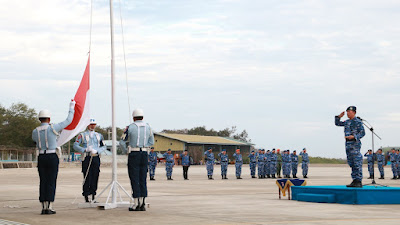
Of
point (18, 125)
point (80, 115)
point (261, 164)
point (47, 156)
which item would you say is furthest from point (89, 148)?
point (18, 125)

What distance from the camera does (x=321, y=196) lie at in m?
14.2

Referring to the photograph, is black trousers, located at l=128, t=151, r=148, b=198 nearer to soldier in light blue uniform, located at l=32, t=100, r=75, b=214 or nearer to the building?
soldier in light blue uniform, located at l=32, t=100, r=75, b=214

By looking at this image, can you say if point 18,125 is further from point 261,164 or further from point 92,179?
point 92,179

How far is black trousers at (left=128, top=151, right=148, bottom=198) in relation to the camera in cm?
1213

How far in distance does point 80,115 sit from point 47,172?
5.11 ft

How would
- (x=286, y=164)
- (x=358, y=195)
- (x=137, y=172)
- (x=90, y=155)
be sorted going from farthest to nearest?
(x=286, y=164), (x=90, y=155), (x=358, y=195), (x=137, y=172)

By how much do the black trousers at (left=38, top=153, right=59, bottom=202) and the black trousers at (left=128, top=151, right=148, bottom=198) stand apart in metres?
1.52

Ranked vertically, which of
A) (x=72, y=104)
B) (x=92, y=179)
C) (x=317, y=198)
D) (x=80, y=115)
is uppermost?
(x=72, y=104)

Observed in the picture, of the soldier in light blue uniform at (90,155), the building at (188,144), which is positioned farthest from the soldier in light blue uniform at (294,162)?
the building at (188,144)

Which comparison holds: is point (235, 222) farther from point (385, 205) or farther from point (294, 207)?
point (385, 205)

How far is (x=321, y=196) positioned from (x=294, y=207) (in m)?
1.58

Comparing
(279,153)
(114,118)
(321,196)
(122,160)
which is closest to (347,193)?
(321,196)

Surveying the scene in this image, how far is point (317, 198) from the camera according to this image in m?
14.3

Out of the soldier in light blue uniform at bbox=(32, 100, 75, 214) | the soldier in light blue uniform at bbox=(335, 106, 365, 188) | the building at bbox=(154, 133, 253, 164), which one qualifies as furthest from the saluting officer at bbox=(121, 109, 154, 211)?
the building at bbox=(154, 133, 253, 164)
